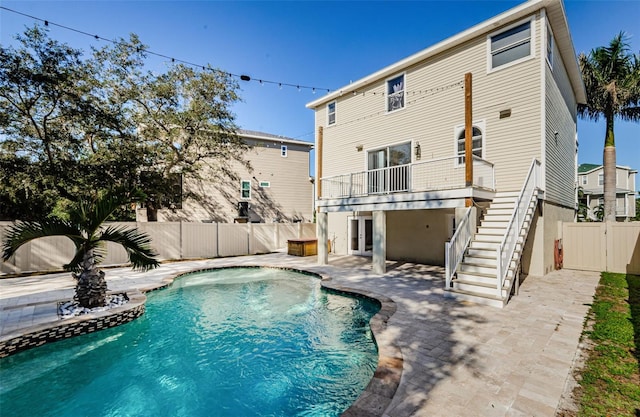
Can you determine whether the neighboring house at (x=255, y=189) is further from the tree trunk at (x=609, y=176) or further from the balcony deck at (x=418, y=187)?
the tree trunk at (x=609, y=176)

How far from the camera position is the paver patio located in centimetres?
304

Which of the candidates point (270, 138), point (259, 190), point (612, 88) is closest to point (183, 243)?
point (259, 190)

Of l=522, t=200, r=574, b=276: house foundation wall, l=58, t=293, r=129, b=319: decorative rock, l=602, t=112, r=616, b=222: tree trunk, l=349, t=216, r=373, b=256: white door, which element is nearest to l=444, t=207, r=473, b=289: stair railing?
l=522, t=200, r=574, b=276: house foundation wall

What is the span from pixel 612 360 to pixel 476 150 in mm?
7274

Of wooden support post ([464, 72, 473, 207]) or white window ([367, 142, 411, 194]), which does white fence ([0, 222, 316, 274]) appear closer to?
white window ([367, 142, 411, 194])

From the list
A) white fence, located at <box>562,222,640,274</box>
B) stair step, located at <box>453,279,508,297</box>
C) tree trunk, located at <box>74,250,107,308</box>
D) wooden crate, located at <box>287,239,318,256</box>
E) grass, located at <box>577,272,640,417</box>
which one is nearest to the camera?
grass, located at <box>577,272,640,417</box>

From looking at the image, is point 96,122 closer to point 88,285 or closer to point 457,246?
point 88,285

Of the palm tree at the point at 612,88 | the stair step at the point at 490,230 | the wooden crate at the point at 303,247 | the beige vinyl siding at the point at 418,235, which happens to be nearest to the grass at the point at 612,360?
the stair step at the point at 490,230

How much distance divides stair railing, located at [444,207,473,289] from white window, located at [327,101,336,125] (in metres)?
9.02

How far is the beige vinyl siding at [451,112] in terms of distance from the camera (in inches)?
342

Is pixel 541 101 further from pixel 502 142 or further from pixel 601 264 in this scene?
pixel 601 264

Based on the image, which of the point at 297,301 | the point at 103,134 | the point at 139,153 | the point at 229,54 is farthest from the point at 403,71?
the point at 103,134

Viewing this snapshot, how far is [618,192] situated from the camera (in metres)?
25.0

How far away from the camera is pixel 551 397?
120 inches
